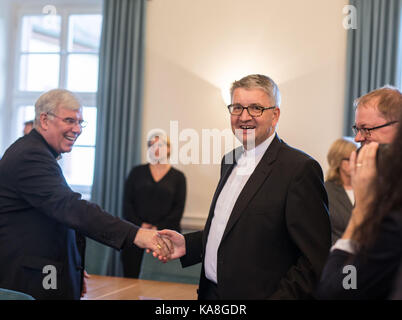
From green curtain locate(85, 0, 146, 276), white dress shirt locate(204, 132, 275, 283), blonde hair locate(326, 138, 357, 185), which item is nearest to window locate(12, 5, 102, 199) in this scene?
green curtain locate(85, 0, 146, 276)

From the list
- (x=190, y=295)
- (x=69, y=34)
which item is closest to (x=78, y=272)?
(x=190, y=295)

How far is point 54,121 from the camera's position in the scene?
245cm

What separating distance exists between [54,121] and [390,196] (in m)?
1.81

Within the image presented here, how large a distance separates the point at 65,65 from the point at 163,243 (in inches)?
174

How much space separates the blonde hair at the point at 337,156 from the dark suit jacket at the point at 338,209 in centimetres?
7

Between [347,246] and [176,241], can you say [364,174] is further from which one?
[176,241]

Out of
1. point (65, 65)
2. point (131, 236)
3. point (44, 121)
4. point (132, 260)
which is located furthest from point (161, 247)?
point (65, 65)

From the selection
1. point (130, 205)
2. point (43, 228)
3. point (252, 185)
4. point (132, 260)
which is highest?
point (252, 185)

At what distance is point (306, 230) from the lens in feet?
5.57

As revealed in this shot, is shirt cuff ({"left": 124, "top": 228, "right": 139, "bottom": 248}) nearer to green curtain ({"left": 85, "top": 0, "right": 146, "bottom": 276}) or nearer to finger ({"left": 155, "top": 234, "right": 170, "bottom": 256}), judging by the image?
finger ({"left": 155, "top": 234, "right": 170, "bottom": 256})

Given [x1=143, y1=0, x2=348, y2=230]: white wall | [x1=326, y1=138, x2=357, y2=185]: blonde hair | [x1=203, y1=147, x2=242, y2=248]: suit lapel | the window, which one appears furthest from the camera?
the window

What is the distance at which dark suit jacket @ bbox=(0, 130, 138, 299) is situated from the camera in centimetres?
218

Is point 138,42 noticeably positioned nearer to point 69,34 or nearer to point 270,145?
point 69,34

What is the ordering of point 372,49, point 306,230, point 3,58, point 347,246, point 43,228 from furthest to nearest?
point 3,58 → point 372,49 → point 43,228 → point 306,230 → point 347,246
